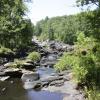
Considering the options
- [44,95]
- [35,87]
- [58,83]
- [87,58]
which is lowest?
[44,95]

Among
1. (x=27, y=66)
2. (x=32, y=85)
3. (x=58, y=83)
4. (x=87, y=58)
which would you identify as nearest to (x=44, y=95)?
(x=58, y=83)

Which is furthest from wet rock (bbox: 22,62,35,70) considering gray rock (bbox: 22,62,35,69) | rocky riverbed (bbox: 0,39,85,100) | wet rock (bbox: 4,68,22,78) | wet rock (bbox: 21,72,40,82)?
wet rock (bbox: 21,72,40,82)

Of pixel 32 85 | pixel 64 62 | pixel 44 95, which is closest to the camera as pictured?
pixel 44 95

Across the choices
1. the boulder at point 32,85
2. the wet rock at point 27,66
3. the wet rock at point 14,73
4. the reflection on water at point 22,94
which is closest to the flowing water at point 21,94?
the reflection on water at point 22,94

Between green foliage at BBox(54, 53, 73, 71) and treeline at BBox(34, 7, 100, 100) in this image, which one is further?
green foliage at BBox(54, 53, 73, 71)

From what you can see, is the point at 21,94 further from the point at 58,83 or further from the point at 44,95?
the point at 58,83

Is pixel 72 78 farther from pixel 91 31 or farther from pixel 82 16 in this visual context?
pixel 82 16

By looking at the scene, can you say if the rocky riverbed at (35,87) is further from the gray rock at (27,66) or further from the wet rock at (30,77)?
the gray rock at (27,66)

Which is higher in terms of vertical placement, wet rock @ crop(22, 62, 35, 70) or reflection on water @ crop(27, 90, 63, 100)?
wet rock @ crop(22, 62, 35, 70)

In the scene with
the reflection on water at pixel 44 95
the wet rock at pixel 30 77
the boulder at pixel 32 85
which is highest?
the wet rock at pixel 30 77

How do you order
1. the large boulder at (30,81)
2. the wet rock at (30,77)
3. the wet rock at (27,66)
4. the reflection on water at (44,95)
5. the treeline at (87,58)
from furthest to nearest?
the wet rock at (27,66) → the wet rock at (30,77) → the large boulder at (30,81) → the reflection on water at (44,95) → the treeline at (87,58)

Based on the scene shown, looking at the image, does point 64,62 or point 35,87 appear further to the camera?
point 64,62

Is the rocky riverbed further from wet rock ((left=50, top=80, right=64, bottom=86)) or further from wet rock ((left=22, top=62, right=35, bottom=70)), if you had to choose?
wet rock ((left=22, top=62, right=35, bottom=70))

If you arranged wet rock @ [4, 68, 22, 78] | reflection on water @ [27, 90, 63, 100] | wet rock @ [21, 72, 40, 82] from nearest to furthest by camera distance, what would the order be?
reflection on water @ [27, 90, 63, 100]
wet rock @ [21, 72, 40, 82]
wet rock @ [4, 68, 22, 78]
